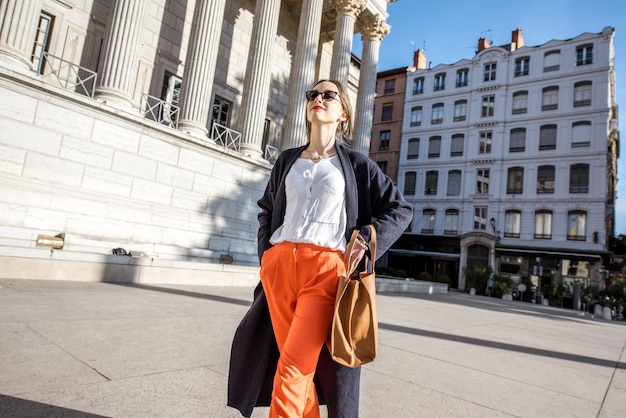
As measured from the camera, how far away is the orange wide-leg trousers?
159 cm

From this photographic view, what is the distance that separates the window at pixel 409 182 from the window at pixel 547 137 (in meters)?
11.4

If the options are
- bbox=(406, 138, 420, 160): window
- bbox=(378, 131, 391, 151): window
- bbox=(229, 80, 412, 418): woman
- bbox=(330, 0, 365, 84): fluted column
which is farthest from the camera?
bbox=(378, 131, 391, 151): window

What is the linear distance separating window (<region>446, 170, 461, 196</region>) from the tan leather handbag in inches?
1442

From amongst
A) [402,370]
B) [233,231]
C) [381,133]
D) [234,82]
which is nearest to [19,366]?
[402,370]

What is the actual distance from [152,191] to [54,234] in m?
2.95

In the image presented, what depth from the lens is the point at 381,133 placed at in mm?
42438

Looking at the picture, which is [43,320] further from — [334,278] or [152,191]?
[152,191]

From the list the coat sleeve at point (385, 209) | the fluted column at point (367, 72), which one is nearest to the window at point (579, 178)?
the fluted column at point (367, 72)

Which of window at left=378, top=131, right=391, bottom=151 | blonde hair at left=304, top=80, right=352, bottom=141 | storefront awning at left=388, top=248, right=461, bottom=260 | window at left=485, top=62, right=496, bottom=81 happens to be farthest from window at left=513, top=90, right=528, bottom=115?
blonde hair at left=304, top=80, right=352, bottom=141

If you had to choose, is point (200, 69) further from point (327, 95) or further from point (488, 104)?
point (488, 104)

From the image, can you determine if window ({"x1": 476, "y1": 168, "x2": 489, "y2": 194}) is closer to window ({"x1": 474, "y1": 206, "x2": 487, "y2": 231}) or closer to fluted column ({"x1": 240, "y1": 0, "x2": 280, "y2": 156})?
window ({"x1": 474, "y1": 206, "x2": 487, "y2": 231})

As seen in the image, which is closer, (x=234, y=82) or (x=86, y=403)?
(x=86, y=403)

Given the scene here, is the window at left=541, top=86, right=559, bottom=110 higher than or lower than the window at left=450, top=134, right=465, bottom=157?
higher

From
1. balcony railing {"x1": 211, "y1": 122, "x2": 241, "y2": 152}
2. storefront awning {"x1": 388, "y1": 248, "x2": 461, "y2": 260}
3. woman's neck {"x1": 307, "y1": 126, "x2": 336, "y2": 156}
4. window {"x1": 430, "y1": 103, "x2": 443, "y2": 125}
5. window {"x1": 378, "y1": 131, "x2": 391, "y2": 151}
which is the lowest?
woman's neck {"x1": 307, "y1": 126, "x2": 336, "y2": 156}
